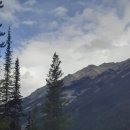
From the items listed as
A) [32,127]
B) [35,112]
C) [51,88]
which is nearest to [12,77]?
[51,88]

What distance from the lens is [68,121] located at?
170ft

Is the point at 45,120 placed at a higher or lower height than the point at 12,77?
lower

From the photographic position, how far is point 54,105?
169ft

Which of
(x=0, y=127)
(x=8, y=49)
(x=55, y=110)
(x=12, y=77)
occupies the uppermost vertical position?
(x=8, y=49)

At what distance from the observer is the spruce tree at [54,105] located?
51250mm

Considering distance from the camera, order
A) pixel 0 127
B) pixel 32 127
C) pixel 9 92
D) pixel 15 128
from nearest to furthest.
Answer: pixel 0 127 < pixel 15 128 < pixel 9 92 < pixel 32 127

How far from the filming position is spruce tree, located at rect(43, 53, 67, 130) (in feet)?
168

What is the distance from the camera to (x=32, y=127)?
67.4 metres

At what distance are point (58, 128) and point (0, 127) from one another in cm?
1857

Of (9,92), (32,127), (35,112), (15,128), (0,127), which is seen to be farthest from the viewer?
(35,112)

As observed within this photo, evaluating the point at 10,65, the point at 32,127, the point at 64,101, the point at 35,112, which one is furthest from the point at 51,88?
the point at 35,112

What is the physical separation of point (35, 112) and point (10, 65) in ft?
74.3

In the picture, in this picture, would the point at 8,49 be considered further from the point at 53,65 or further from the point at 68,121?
the point at 68,121

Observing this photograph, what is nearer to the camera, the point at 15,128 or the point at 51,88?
the point at 15,128
